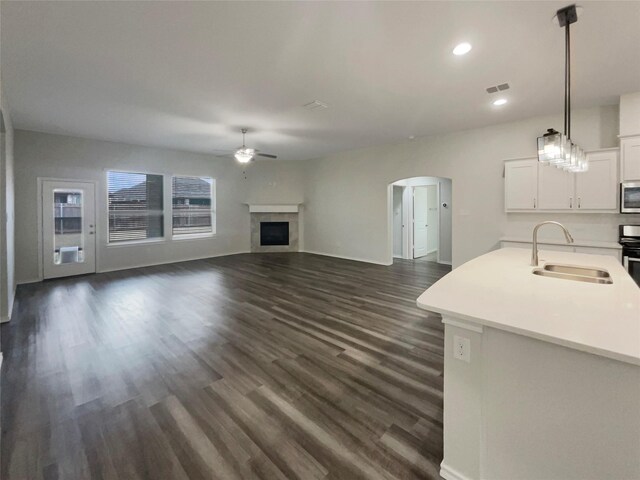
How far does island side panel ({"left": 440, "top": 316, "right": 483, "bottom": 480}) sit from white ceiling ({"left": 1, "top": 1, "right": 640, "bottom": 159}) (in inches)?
92.5

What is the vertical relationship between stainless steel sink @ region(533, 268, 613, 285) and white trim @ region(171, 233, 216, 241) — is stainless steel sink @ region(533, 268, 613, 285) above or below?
below

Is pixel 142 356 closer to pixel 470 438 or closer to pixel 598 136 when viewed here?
pixel 470 438

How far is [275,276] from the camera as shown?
6.06 metres

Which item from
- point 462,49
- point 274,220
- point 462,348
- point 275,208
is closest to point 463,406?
point 462,348

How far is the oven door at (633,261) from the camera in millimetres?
3816

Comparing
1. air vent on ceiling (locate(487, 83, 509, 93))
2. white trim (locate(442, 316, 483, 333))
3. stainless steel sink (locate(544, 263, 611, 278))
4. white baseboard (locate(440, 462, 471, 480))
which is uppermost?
air vent on ceiling (locate(487, 83, 509, 93))

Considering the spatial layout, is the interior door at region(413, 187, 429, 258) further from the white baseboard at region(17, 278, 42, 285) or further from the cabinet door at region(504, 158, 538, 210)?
the white baseboard at region(17, 278, 42, 285)

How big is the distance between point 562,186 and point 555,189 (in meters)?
0.09

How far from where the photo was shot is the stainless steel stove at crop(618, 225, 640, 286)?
383 centimetres

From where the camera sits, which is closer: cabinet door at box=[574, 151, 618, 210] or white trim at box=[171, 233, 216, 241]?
cabinet door at box=[574, 151, 618, 210]

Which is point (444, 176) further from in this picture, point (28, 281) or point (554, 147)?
point (28, 281)

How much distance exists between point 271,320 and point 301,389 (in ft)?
4.88

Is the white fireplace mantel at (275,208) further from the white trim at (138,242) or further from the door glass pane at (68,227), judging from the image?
the door glass pane at (68,227)

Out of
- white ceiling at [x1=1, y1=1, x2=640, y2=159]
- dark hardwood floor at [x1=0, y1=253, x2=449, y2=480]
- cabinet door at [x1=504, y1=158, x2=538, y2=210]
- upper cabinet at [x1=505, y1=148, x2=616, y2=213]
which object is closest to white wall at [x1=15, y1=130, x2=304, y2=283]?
white ceiling at [x1=1, y1=1, x2=640, y2=159]
